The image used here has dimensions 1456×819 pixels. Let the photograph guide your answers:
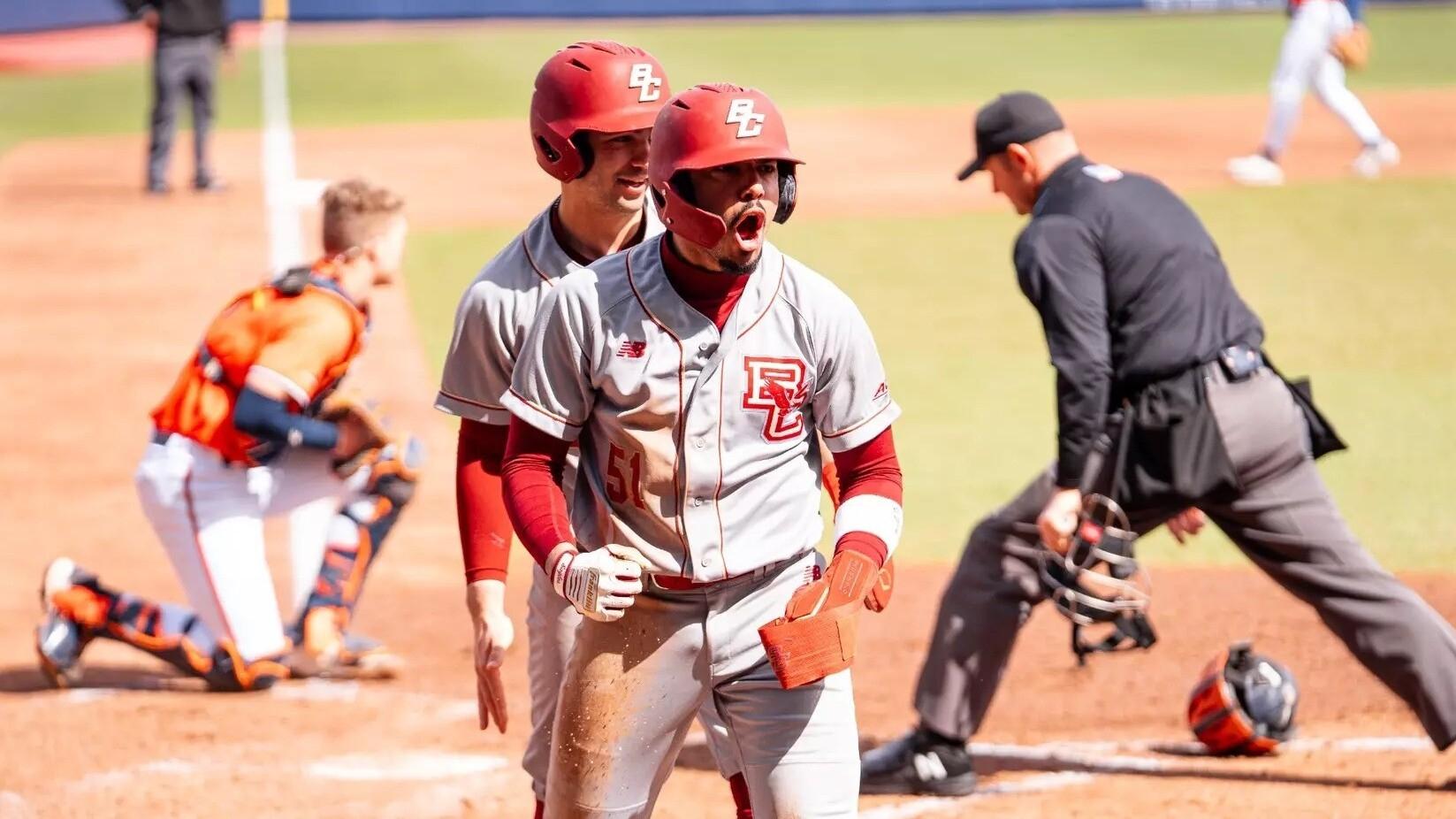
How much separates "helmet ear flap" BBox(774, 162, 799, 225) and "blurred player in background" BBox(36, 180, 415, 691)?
2.87 metres

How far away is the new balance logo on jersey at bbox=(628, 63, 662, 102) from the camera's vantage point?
407 centimetres

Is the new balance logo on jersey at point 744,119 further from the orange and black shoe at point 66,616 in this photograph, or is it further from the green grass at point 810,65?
the green grass at point 810,65

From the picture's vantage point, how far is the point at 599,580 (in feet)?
11.3

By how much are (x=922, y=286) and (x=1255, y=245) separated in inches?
105

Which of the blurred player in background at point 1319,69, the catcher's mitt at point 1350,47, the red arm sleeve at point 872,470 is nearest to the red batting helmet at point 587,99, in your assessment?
the red arm sleeve at point 872,470

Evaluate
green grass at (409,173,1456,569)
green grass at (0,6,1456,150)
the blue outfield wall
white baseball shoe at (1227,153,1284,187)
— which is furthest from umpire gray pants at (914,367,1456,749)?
the blue outfield wall

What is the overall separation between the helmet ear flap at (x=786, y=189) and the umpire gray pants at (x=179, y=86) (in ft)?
42.0

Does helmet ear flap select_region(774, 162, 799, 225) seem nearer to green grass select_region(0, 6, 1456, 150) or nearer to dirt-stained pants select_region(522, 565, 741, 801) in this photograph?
dirt-stained pants select_region(522, 565, 741, 801)

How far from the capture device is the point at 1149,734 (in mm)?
6039

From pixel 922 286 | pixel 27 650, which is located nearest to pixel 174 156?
pixel 922 286

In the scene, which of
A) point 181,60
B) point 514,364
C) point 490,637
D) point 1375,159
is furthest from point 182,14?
point 490,637

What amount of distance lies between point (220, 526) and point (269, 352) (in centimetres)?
69

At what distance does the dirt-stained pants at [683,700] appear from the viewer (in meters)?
3.64

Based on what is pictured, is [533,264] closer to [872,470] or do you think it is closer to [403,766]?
[872,470]
